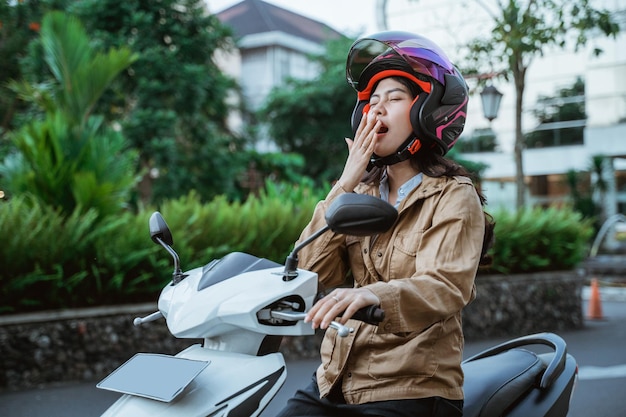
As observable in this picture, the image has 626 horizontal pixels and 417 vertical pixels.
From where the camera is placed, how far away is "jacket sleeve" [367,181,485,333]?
1905 millimetres

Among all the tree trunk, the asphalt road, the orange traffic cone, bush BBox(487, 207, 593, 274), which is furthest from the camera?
the tree trunk

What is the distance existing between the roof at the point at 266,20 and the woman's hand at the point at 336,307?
38.7 metres

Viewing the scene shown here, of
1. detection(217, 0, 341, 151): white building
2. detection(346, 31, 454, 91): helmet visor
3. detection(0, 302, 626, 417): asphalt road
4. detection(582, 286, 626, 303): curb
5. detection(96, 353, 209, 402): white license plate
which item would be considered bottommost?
detection(582, 286, 626, 303): curb

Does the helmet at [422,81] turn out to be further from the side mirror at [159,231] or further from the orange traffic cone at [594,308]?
the orange traffic cone at [594,308]

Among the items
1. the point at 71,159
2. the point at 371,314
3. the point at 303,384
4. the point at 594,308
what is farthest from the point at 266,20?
the point at 371,314

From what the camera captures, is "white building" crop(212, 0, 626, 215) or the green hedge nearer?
the green hedge

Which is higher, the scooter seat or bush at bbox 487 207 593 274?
the scooter seat

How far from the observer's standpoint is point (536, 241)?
9.97 m

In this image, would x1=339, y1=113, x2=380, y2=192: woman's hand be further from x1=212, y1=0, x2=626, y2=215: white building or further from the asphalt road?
x1=212, y1=0, x2=626, y2=215: white building

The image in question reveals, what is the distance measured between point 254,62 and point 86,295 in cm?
3312

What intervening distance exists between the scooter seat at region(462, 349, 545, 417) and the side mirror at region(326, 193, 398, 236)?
0.92m

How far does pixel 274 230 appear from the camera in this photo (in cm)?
767

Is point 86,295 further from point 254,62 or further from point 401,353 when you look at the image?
point 254,62

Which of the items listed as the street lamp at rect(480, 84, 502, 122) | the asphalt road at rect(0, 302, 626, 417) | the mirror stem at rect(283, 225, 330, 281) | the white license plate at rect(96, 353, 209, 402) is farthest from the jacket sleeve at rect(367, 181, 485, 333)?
the street lamp at rect(480, 84, 502, 122)
